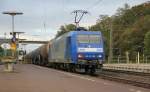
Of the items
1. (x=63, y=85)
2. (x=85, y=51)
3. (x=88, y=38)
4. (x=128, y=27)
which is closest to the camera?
(x=63, y=85)

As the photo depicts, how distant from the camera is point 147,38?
89250 millimetres

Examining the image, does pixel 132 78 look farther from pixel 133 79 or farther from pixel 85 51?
pixel 85 51

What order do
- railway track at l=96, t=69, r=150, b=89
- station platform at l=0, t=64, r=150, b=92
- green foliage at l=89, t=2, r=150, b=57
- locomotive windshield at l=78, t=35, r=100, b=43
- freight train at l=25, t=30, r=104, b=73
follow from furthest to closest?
green foliage at l=89, t=2, r=150, b=57
locomotive windshield at l=78, t=35, r=100, b=43
freight train at l=25, t=30, r=104, b=73
railway track at l=96, t=69, r=150, b=89
station platform at l=0, t=64, r=150, b=92

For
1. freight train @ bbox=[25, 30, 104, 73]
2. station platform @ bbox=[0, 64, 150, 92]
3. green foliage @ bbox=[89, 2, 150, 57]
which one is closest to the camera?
station platform @ bbox=[0, 64, 150, 92]

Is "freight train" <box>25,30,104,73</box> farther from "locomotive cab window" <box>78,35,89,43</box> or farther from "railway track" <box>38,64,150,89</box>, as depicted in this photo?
"railway track" <box>38,64,150,89</box>

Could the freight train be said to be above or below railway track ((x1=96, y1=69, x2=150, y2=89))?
above

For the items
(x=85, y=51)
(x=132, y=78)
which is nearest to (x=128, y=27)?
(x=85, y=51)

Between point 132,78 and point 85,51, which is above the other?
point 85,51

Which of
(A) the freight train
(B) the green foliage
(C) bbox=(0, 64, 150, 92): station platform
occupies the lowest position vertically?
(C) bbox=(0, 64, 150, 92): station platform

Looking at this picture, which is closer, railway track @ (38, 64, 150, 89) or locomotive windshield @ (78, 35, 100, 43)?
railway track @ (38, 64, 150, 89)

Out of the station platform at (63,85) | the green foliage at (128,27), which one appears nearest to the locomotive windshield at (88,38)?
the station platform at (63,85)

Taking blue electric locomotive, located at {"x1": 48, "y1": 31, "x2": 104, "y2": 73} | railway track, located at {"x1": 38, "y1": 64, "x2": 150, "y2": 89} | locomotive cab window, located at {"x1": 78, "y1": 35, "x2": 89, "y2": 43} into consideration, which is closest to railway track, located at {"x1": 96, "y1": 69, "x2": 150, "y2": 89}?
railway track, located at {"x1": 38, "y1": 64, "x2": 150, "y2": 89}

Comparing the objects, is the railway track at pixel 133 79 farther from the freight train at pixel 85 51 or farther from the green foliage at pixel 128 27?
the green foliage at pixel 128 27

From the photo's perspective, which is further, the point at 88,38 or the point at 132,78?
the point at 88,38
